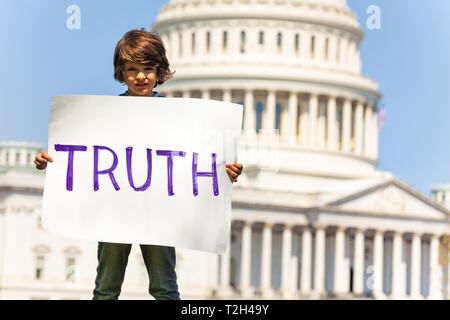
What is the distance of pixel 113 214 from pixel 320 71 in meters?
137

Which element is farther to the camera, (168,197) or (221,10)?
(221,10)

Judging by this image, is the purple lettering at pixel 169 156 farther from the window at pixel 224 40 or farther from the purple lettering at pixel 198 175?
the window at pixel 224 40

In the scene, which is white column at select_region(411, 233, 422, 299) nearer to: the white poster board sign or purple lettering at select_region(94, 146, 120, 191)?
the white poster board sign

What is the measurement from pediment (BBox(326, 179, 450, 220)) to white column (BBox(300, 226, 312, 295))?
334cm

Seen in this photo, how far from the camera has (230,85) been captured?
482ft

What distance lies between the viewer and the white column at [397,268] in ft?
444

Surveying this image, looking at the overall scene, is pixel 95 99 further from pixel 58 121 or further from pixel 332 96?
pixel 332 96

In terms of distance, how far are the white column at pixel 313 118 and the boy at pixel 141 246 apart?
13402cm

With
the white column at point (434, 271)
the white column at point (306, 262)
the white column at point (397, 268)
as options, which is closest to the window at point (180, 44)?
the white column at point (306, 262)

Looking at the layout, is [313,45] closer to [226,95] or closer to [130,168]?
[226,95]

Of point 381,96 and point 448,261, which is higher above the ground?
point 381,96
